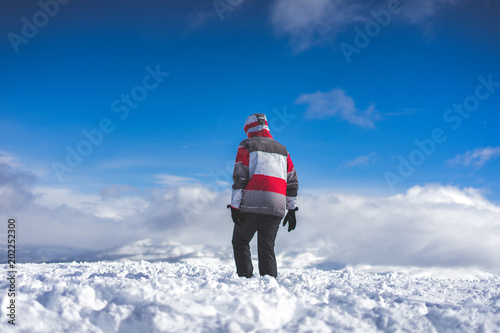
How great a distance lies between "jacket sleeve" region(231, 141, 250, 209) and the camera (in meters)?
5.01

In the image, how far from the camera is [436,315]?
132 inches

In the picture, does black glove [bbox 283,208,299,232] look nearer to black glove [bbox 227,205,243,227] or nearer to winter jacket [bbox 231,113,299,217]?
winter jacket [bbox 231,113,299,217]

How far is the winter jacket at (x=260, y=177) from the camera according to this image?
5.02 meters

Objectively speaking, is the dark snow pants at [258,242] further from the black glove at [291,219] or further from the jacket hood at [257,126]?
the jacket hood at [257,126]

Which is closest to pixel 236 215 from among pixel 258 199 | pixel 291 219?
pixel 258 199

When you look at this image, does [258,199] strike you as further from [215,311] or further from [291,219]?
[215,311]

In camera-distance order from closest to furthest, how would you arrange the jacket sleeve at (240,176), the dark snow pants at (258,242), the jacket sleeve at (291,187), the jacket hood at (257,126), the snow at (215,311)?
the snow at (215,311)
the jacket sleeve at (240,176)
the dark snow pants at (258,242)
the jacket hood at (257,126)
the jacket sleeve at (291,187)

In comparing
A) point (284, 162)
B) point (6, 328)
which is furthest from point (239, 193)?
point (6, 328)

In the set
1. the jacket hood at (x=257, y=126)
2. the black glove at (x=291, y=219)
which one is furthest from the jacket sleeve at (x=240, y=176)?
the black glove at (x=291, y=219)

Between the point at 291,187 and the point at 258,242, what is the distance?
1.02m

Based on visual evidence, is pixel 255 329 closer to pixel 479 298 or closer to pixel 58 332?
pixel 58 332

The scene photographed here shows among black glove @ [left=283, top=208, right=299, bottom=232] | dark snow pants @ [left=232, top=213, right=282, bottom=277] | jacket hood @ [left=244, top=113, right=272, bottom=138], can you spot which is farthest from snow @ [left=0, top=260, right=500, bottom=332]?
jacket hood @ [left=244, top=113, right=272, bottom=138]

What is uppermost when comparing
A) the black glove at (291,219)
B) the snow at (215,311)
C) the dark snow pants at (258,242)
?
the black glove at (291,219)

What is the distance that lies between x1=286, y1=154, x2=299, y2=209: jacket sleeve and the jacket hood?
0.56 meters
